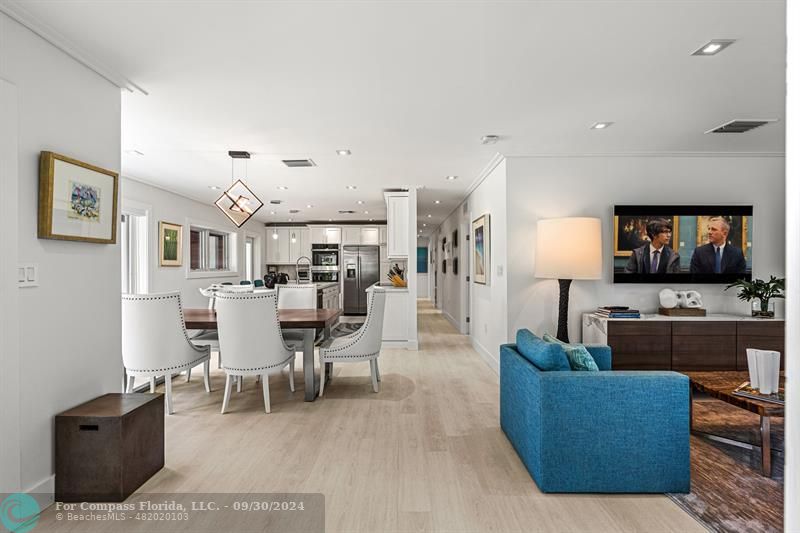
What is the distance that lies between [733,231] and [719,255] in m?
0.29

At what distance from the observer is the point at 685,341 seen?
423 centimetres

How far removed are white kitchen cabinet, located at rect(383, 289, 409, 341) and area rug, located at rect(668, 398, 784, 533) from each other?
13.0 feet

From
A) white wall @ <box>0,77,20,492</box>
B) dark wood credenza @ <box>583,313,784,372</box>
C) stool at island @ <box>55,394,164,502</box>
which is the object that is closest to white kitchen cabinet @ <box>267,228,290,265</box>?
dark wood credenza @ <box>583,313,784,372</box>

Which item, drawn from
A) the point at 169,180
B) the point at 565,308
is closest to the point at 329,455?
the point at 565,308

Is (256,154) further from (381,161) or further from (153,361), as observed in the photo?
(153,361)

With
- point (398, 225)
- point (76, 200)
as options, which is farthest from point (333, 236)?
point (76, 200)

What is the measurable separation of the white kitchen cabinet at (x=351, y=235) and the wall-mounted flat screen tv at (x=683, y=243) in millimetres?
6951

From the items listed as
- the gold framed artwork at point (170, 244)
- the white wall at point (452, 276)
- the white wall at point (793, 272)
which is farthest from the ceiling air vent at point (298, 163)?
the white wall at point (793, 272)

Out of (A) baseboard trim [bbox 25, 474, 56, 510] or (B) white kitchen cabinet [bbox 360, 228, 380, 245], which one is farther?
(B) white kitchen cabinet [bbox 360, 228, 380, 245]

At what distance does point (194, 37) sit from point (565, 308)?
3609mm

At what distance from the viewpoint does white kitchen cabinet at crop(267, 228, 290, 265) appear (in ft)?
36.6

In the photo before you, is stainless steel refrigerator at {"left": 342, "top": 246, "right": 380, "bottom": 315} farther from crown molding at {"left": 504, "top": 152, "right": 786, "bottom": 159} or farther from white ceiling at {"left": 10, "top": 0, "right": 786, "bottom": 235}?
crown molding at {"left": 504, "top": 152, "right": 786, "bottom": 159}

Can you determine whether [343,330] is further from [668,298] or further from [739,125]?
[739,125]

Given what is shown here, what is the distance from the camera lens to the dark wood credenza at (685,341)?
421cm
